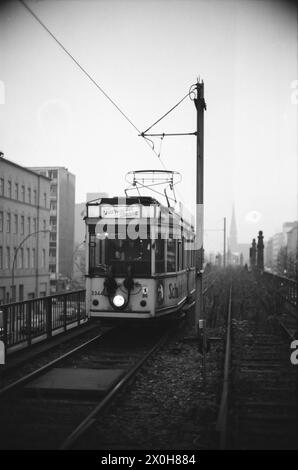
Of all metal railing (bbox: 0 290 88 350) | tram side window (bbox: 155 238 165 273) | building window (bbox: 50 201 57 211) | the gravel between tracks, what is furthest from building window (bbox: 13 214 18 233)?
the gravel between tracks

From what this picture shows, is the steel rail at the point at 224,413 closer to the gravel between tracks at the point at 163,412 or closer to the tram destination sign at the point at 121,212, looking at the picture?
the gravel between tracks at the point at 163,412

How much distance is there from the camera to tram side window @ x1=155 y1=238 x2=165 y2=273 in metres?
12.2

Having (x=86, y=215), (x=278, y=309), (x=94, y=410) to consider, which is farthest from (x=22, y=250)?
(x=94, y=410)

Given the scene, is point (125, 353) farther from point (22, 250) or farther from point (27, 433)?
point (22, 250)

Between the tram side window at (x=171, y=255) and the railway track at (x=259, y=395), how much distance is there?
236 centimetres

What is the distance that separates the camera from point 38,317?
38.3 ft

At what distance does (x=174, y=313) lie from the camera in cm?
1400

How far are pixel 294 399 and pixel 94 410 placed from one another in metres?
3.08

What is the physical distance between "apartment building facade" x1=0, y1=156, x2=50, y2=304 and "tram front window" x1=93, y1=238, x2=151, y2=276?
33.2m

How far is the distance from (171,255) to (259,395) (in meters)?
5.95

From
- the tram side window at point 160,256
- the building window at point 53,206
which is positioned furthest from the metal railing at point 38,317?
the building window at point 53,206

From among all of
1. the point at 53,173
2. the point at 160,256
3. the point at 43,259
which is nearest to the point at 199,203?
the point at 160,256

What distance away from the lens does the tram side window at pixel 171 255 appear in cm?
1299

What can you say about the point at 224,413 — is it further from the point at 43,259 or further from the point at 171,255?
the point at 43,259
